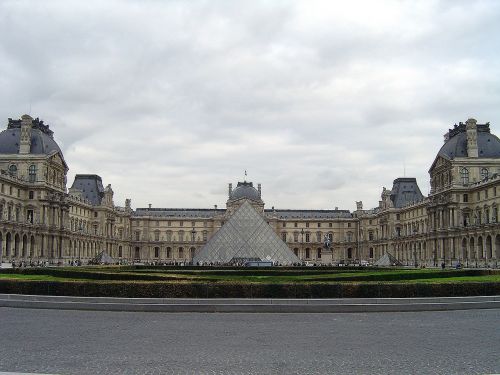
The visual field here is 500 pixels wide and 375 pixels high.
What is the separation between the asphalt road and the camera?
955 cm

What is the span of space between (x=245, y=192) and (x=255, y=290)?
98.8m

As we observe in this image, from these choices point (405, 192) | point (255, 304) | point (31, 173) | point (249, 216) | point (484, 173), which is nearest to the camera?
point (255, 304)

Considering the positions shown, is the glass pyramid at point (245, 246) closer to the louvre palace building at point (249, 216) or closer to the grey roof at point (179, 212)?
the louvre palace building at point (249, 216)

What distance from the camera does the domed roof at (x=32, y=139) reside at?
229ft

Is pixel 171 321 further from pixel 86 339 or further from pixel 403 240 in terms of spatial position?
pixel 403 240

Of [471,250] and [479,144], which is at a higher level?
[479,144]

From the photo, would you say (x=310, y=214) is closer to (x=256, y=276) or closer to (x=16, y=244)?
(x=16, y=244)

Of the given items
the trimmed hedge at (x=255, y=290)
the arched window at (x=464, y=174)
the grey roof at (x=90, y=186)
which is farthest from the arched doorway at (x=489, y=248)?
the grey roof at (x=90, y=186)

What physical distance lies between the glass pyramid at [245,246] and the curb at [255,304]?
3776 centimetres

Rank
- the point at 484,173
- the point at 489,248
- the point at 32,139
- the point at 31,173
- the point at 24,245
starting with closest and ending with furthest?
the point at 489,248, the point at 24,245, the point at 31,173, the point at 484,173, the point at 32,139

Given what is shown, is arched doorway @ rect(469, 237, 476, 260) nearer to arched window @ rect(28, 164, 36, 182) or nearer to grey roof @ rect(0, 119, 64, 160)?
grey roof @ rect(0, 119, 64, 160)

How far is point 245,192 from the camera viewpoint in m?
118

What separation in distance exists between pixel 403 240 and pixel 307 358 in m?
80.8

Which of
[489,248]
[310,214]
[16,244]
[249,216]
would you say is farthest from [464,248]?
[310,214]
